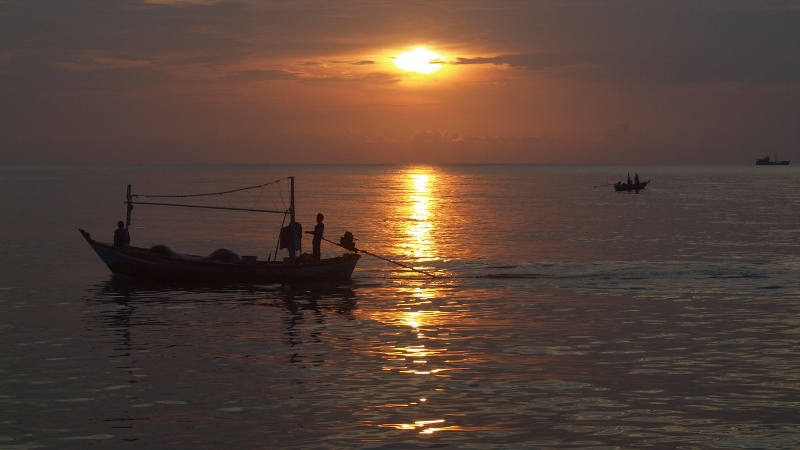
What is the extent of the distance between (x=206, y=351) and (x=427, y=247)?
111 feet

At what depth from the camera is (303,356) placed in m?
22.7

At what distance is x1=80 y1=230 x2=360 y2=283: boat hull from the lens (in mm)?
36312

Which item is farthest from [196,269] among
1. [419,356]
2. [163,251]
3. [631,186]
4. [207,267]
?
[631,186]

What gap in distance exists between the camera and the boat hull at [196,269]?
119ft

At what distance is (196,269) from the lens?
3631 centimetres

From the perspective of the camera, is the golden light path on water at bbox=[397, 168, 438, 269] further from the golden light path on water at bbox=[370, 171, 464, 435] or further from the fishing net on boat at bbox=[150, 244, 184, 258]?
the fishing net on boat at bbox=[150, 244, 184, 258]

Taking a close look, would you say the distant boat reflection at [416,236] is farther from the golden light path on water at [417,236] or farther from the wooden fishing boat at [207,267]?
the wooden fishing boat at [207,267]

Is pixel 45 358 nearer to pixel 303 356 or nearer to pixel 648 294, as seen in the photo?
pixel 303 356

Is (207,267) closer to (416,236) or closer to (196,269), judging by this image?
(196,269)

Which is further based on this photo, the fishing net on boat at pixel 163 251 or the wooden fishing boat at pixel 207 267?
the fishing net on boat at pixel 163 251

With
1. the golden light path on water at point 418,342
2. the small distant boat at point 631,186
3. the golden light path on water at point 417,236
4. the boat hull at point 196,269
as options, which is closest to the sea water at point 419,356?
the golden light path on water at point 418,342

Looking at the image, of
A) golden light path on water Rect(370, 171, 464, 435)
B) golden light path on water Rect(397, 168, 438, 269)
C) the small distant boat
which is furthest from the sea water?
the small distant boat

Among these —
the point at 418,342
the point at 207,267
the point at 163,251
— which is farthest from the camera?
the point at 163,251

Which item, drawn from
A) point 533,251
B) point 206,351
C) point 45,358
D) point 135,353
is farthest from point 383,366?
point 533,251
